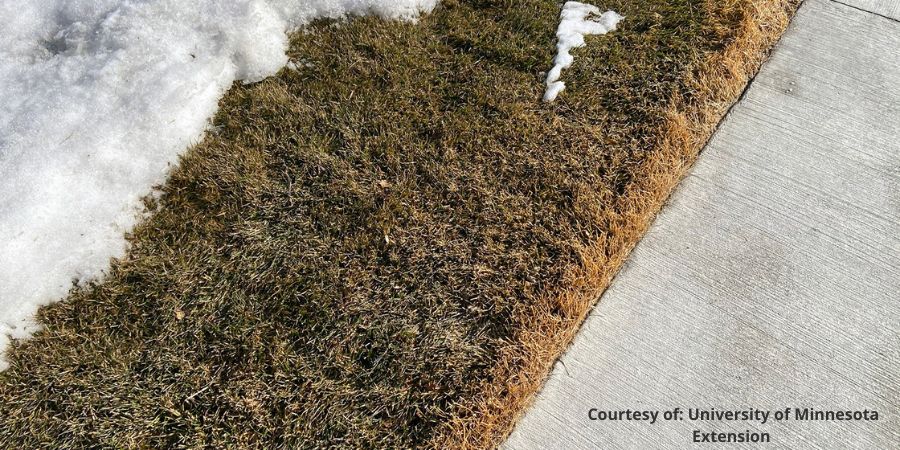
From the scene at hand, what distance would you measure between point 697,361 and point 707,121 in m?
1.19

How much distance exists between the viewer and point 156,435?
2.18 meters

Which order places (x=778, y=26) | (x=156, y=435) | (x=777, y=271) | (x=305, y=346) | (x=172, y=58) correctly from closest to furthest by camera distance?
(x=156, y=435) < (x=305, y=346) < (x=777, y=271) < (x=172, y=58) < (x=778, y=26)

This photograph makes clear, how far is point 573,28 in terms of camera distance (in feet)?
10.6

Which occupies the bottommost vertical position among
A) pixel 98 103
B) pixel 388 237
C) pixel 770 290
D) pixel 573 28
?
pixel 770 290

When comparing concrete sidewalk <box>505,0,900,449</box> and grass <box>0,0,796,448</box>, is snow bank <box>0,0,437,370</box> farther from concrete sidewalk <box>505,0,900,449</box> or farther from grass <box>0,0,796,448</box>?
concrete sidewalk <box>505,0,900,449</box>

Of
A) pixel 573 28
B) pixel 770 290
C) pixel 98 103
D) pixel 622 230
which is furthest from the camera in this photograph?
pixel 573 28

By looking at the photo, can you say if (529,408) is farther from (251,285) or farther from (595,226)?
(251,285)

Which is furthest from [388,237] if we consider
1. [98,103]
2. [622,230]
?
[98,103]

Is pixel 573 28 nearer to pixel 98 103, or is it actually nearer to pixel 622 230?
pixel 622 230

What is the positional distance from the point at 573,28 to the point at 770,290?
1.61m

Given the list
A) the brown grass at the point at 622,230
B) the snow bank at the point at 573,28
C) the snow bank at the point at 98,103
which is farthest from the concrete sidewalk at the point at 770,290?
the snow bank at the point at 98,103

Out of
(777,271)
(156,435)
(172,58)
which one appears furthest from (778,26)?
(156,435)

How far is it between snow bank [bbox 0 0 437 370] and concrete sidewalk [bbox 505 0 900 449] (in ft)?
5.95

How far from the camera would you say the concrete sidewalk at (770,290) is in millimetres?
2215
